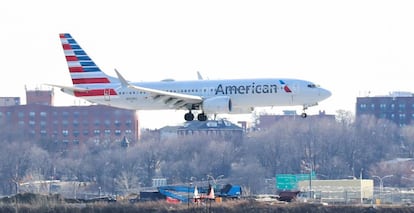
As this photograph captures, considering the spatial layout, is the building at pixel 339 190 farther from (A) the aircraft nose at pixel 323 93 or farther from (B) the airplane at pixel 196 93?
(B) the airplane at pixel 196 93

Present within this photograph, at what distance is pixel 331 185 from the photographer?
141125 millimetres

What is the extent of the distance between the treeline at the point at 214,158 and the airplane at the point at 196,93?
43499 mm

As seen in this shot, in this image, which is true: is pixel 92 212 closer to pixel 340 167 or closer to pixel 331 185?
pixel 331 185

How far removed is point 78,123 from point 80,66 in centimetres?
7275

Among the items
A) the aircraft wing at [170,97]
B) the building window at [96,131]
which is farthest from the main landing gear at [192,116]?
the building window at [96,131]

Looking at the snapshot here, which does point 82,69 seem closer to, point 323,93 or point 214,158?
point 323,93

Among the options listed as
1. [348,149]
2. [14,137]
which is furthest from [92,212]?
[348,149]

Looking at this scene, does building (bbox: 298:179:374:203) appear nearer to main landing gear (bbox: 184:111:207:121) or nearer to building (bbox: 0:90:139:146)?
main landing gear (bbox: 184:111:207:121)

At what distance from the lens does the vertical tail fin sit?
116688 mm

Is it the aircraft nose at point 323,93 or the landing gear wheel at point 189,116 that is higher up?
the aircraft nose at point 323,93

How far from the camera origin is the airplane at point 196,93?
356 feet

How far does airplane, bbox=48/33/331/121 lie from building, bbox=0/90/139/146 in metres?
68.6

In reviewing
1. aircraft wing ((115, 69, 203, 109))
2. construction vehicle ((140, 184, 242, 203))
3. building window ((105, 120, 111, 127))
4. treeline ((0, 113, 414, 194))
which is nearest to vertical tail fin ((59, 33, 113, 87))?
aircraft wing ((115, 69, 203, 109))

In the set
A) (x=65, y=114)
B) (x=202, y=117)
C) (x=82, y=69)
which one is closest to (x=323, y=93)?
(x=202, y=117)
